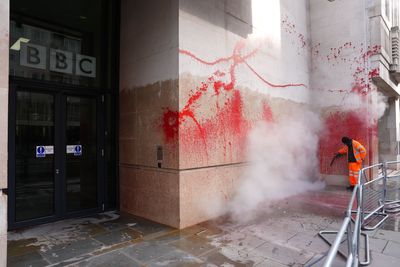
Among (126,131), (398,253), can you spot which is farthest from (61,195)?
(398,253)

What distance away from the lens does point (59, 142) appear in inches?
214

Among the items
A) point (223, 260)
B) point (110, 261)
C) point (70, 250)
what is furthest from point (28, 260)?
point (223, 260)

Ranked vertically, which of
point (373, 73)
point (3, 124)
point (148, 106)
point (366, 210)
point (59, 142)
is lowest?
point (366, 210)

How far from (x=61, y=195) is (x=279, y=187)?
16.5 ft

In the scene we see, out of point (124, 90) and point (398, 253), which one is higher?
point (124, 90)

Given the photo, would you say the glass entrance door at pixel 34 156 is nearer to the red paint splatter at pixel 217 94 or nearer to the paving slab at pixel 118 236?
the paving slab at pixel 118 236

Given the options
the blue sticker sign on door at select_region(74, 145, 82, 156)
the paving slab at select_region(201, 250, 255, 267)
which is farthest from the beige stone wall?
the paving slab at select_region(201, 250, 255, 267)

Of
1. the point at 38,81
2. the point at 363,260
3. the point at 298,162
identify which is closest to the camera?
the point at 363,260

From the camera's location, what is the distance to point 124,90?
20.1 feet

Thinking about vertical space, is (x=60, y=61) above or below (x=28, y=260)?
above

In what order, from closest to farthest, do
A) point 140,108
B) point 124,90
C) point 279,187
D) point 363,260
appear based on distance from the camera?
1. point 363,260
2. point 140,108
3. point 124,90
4. point 279,187

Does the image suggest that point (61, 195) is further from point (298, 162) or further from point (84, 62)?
point (298, 162)

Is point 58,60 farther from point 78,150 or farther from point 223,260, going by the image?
point 223,260

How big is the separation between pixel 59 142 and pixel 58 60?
5.06 ft
